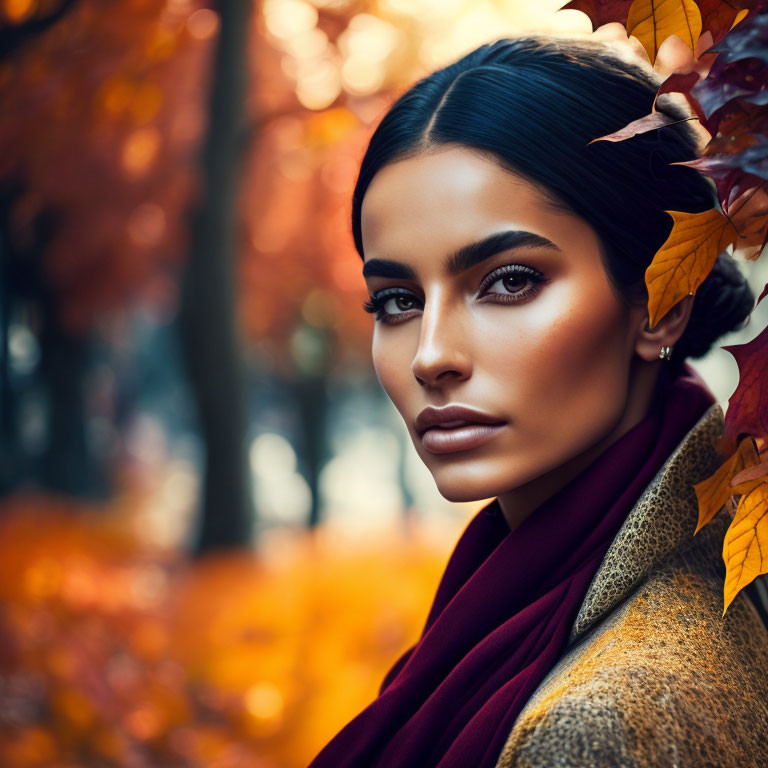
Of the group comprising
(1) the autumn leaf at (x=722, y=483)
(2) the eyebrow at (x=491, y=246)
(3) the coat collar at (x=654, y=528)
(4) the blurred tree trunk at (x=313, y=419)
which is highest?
(2) the eyebrow at (x=491, y=246)

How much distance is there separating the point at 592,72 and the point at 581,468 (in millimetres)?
805

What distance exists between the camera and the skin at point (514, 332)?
5.20 ft

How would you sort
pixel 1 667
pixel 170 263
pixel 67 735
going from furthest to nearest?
1. pixel 170 263
2. pixel 1 667
3. pixel 67 735

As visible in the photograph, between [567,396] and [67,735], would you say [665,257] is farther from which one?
A: [67,735]

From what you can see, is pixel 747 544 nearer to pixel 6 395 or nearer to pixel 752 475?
pixel 752 475

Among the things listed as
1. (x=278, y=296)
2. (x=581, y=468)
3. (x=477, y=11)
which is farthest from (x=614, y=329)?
(x=278, y=296)

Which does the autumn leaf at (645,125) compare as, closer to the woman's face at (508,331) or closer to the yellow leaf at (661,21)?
the yellow leaf at (661,21)

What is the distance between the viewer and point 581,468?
1.72 metres

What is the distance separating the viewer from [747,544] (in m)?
1.27

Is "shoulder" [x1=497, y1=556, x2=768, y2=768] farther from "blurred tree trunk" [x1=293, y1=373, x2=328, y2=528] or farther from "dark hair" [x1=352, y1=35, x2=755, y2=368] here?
"blurred tree trunk" [x1=293, y1=373, x2=328, y2=528]

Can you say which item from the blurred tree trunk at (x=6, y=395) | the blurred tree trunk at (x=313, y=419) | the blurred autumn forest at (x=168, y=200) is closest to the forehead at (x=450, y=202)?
the blurred autumn forest at (x=168, y=200)

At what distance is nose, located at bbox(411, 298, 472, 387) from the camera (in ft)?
5.21

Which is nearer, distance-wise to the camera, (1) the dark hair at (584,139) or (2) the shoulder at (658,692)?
(2) the shoulder at (658,692)

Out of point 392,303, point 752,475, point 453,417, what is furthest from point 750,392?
point 392,303
